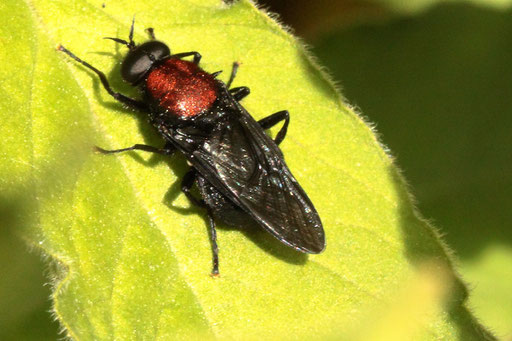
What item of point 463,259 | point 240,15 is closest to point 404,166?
point 463,259

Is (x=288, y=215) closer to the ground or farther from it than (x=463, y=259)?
farther from it

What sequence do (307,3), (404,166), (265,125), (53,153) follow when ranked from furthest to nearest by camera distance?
1. (404,166)
2. (307,3)
3. (265,125)
4. (53,153)

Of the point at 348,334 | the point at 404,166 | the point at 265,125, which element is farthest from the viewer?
the point at 404,166

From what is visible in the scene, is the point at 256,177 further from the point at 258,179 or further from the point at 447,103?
the point at 447,103

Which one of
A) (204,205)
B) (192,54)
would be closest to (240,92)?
(192,54)

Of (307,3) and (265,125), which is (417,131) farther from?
(265,125)

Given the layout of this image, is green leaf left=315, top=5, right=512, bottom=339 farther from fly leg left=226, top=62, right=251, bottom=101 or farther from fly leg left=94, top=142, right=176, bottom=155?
fly leg left=94, top=142, right=176, bottom=155

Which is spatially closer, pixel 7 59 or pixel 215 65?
pixel 7 59
